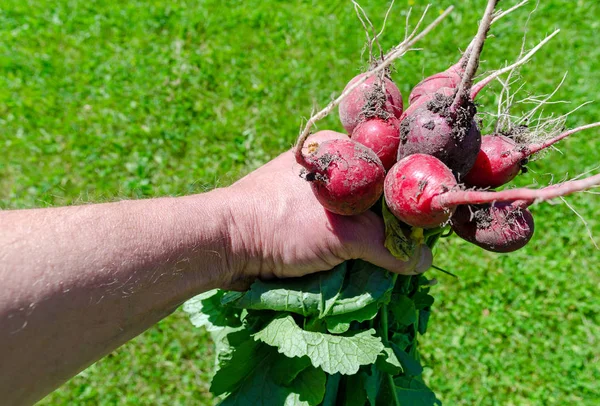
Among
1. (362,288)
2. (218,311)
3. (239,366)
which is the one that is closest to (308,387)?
(239,366)

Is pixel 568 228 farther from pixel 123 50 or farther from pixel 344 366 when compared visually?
pixel 123 50

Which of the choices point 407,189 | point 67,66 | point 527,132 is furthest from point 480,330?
point 67,66

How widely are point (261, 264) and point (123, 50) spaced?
13.1 ft

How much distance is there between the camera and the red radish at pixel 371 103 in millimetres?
1955

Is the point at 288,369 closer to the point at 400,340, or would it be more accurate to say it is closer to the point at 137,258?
the point at 400,340

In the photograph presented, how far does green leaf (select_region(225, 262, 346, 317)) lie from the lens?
203cm

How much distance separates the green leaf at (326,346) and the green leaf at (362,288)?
119 mm

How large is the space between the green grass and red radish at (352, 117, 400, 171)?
2129 millimetres

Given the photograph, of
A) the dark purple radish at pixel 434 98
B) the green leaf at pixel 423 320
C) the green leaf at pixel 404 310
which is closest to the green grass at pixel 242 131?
the green leaf at pixel 423 320

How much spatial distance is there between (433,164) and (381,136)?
1.02ft

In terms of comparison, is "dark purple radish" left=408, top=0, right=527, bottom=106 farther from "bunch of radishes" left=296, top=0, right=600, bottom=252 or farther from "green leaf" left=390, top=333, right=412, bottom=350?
"green leaf" left=390, top=333, right=412, bottom=350

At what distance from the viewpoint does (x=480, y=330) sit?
3.87 meters

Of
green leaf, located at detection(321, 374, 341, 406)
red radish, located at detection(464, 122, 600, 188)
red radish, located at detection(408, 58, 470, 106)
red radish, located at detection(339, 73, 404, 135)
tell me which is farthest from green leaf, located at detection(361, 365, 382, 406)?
red radish, located at detection(408, 58, 470, 106)

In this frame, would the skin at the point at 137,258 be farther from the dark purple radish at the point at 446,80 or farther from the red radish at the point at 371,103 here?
the dark purple radish at the point at 446,80
